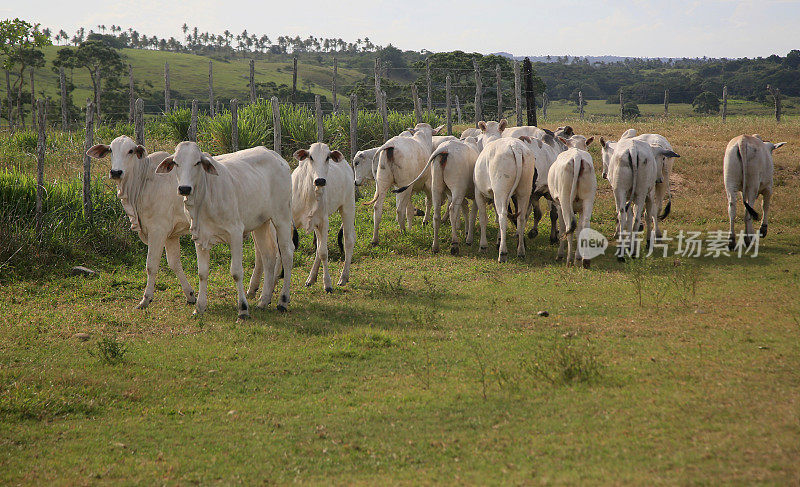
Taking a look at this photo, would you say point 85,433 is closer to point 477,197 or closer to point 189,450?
point 189,450

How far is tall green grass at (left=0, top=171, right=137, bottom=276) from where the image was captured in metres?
10.8

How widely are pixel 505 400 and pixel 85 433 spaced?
127 inches

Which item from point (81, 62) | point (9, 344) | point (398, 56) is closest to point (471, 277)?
point (9, 344)

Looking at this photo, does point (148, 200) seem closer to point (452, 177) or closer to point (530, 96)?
point (452, 177)

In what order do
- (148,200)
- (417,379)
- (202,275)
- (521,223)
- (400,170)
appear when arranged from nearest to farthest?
(417,379) < (202,275) < (148,200) < (521,223) < (400,170)

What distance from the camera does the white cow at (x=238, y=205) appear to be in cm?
834

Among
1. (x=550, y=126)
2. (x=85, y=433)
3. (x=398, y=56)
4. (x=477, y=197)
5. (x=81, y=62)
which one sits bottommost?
(x=85, y=433)

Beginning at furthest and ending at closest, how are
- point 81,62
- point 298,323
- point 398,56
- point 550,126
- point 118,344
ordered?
point 398,56
point 81,62
point 550,126
point 298,323
point 118,344

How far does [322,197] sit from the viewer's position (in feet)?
33.2

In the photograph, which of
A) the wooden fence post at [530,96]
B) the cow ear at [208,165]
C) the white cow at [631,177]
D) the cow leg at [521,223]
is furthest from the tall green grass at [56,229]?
the wooden fence post at [530,96]

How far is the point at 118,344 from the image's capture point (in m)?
7.56

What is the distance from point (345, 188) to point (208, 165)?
8.86 feet

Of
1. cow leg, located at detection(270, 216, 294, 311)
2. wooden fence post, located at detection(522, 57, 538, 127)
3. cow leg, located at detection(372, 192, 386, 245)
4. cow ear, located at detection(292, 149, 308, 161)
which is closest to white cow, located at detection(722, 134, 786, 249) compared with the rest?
cow leg, located at detection(372, 192, 386, 245)

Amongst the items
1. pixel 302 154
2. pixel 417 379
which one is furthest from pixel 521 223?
pixel 417 379
